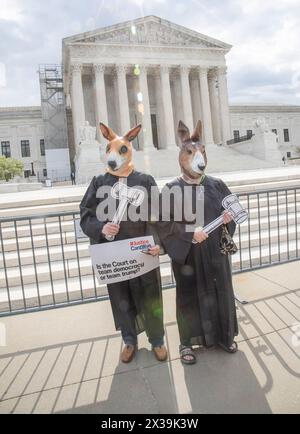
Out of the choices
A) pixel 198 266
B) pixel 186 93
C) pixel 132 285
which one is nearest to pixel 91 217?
pixel 132 285

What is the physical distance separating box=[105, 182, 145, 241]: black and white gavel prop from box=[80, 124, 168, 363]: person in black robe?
0.23 feet

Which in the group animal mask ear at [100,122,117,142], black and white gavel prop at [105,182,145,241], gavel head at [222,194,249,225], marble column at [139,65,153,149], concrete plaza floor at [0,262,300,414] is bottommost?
concrete plaza floor at [0,262,300,414]

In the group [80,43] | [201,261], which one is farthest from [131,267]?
[80,43]

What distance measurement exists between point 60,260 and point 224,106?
40.3 meters

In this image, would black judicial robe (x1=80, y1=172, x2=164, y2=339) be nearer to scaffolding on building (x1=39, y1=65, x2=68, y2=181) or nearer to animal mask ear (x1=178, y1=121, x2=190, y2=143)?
animal mask ear (x1=178, y1=121, x2=190, y2=143)

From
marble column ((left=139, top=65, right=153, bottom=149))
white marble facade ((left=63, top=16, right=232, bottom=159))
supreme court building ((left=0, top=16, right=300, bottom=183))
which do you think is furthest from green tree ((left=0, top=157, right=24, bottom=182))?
marble column ((left=139, top=65, right=153, bottom=149))

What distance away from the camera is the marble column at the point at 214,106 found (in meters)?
42.8

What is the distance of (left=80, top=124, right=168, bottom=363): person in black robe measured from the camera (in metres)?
2.90

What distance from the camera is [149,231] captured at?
3.01m

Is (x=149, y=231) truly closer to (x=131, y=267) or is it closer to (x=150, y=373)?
(x=131, y=267)

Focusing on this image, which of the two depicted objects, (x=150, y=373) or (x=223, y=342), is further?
(x=223, y=342)

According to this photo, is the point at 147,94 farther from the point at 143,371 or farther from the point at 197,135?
the point at 143,371

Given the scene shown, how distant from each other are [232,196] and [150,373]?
5.29 feet

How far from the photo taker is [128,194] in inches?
112
